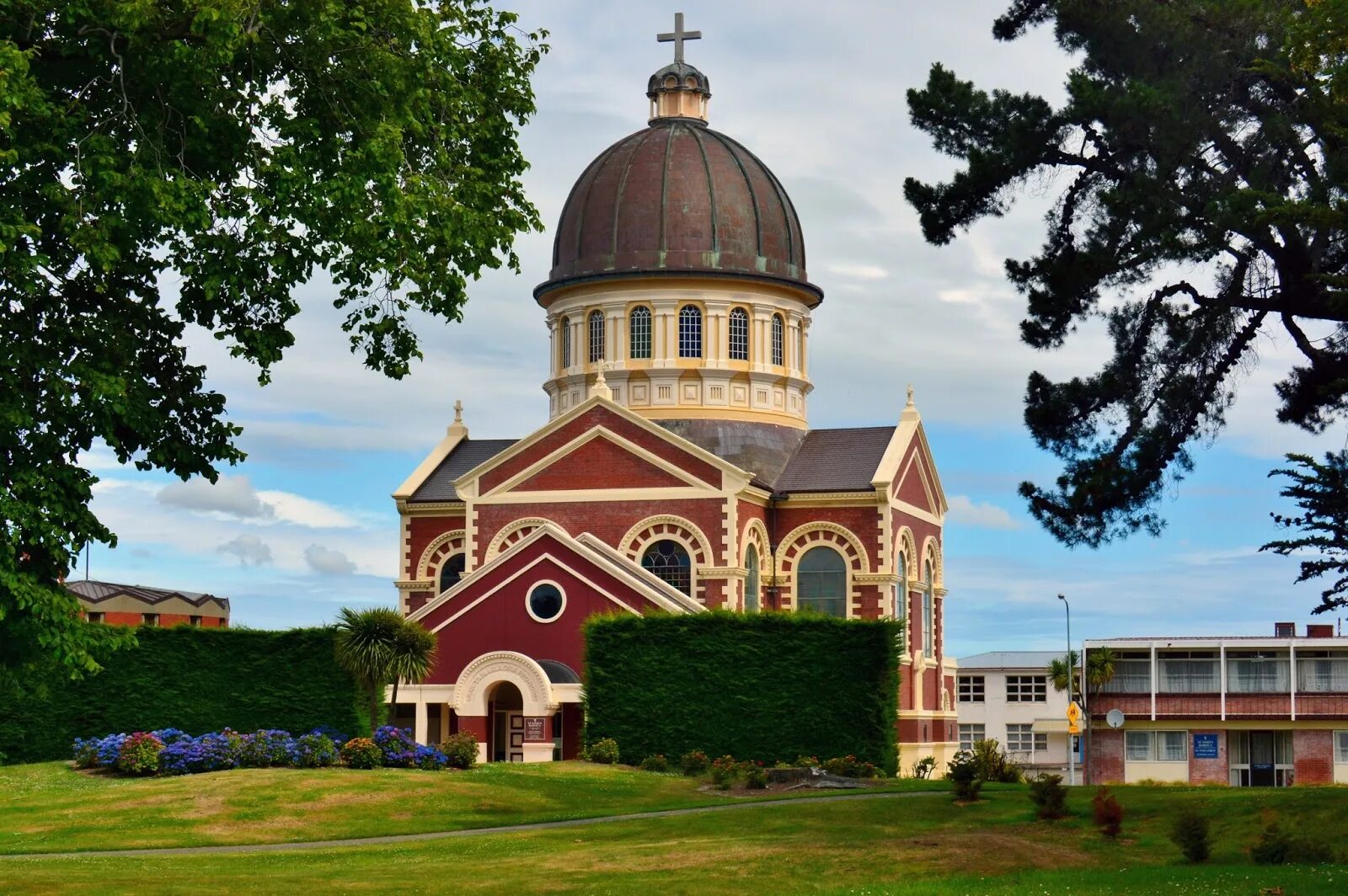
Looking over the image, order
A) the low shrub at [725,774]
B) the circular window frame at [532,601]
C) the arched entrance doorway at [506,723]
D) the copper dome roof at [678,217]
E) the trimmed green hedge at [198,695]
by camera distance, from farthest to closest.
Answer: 1. the copper dome roof at [678,217]
2. the circular window frame at [532,601]
3. the arched entrance doorway at [506,723]
4. the trimmed green hedge at [198,695]
5. the low shrub at [725,774]

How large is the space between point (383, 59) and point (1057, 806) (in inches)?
609

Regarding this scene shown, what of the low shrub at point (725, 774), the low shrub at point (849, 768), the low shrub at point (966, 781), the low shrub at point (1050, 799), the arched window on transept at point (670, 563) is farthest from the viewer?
the arched window on transept at point (670, 563)

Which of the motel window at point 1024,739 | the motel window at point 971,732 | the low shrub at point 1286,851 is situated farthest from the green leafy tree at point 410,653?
the motel window at point 971,732

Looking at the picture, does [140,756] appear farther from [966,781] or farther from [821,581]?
[821,581]

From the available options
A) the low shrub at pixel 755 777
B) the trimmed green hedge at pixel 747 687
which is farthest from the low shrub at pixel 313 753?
the low shrub at pixel 755 777

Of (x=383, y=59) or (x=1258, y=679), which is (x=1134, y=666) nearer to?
(x=1258, y=679)

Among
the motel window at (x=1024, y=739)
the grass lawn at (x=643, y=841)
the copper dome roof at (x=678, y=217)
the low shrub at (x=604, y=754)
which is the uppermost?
the copper dome roof at (x=678, y=217)

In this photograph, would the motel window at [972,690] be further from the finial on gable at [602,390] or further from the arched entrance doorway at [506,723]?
the arched entrance doorway at [506,723]

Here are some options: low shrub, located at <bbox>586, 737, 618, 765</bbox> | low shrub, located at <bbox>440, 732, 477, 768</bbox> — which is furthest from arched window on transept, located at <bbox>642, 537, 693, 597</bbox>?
low shrub, located at <bbox>440, 732, 477, 768</bbox>

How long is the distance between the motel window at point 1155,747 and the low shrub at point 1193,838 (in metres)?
61.4

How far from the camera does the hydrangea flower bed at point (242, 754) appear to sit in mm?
36625

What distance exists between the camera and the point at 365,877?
23.0m

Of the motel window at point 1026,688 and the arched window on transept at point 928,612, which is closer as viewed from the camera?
the arched window on transept at point 928,612

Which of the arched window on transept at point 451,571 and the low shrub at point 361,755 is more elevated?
the arched window on transept at point 451,571
